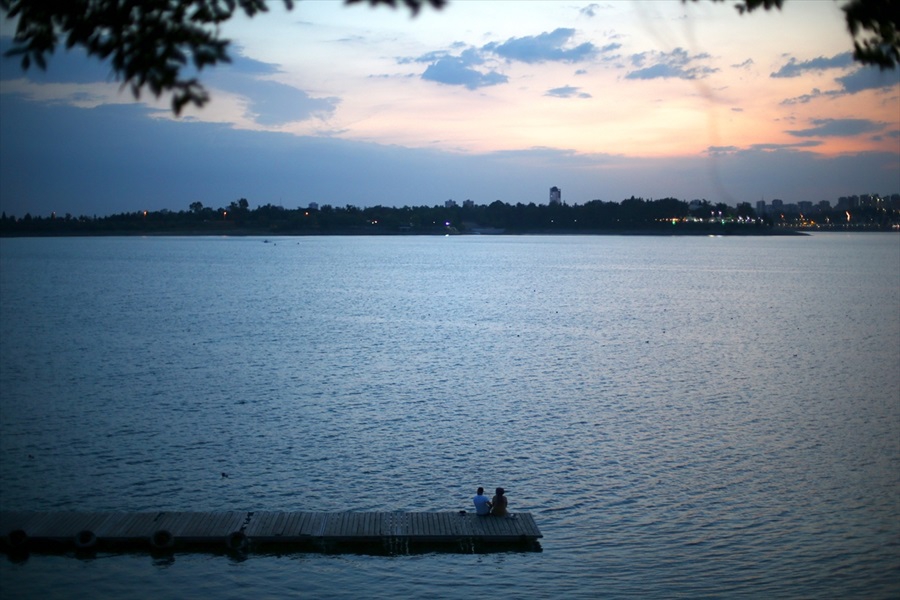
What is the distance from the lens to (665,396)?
41.3 meters

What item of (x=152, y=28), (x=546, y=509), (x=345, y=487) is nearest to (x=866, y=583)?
(x=546, y=509)

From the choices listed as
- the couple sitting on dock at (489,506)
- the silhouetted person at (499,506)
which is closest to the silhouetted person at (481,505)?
the couple sitting on dock at (489,506)

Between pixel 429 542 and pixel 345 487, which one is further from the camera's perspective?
pixel 345 487

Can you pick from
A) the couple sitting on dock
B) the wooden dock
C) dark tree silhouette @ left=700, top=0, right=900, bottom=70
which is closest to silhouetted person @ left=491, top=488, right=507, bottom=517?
the couple sitting on dock

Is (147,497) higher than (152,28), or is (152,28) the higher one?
(152,28)

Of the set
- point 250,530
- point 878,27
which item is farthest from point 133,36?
point 250,530

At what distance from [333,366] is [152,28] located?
4284 centimetres

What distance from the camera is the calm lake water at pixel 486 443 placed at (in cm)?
2062

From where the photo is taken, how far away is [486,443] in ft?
103

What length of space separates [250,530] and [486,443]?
12003 mm

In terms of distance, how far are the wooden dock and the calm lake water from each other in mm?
431

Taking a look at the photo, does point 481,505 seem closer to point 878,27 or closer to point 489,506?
point 489,506

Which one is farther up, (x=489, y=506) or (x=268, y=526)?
(x=489, y=506)

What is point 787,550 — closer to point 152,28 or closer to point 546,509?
point 546,509
